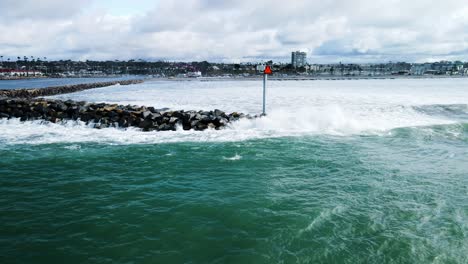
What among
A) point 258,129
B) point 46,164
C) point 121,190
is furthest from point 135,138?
point 121,190

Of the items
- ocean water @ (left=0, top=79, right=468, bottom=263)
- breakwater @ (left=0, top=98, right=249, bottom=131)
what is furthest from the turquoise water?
breakwater @ (left=0, top=98, right=249, bottom=131)

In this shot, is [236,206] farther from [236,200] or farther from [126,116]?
[126,116]

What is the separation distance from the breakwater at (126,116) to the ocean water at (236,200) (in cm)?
234

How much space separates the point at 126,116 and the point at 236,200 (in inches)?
417

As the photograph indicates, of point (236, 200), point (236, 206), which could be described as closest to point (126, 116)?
point (236, 200)

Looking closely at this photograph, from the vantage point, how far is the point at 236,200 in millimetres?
6379

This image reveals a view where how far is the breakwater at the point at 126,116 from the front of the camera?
1455cm

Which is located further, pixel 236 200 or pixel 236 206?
pixel 236 200

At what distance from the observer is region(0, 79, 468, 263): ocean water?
467 cm

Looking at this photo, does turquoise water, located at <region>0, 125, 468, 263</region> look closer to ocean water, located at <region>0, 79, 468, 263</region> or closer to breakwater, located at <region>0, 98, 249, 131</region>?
ocean water, located at <region>0, 79, 468, 263</region>

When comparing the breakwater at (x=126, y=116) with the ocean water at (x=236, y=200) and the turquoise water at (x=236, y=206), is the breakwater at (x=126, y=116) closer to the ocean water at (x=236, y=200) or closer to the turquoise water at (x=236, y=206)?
the ocean water at (x=236, y=200)

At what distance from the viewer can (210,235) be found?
16.6 ft

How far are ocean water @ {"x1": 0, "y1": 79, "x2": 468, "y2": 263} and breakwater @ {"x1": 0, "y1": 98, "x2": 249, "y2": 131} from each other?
7.66ft

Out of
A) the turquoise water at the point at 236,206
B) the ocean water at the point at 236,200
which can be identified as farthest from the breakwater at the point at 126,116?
the turquoise water at the point at 236,206
